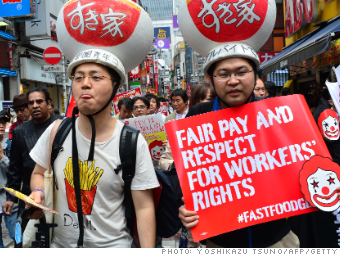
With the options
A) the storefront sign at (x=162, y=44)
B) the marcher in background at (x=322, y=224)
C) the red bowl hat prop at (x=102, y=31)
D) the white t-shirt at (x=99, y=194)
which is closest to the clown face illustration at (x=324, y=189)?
the white t-shirt at (x=99, y=194)

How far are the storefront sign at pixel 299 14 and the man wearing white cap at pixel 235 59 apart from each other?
8032 millimetres

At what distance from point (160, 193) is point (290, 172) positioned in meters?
0.79

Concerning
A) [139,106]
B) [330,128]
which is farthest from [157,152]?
[330,128]

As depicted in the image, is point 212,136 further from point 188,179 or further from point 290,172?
point 290,172

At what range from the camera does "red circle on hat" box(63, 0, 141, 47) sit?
2.00 meters

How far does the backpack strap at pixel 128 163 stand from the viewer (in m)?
1.93

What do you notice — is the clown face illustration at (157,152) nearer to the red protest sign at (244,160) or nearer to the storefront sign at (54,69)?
the red protest sign at (244,160)

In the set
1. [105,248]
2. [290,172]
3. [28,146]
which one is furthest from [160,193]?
[28,146]

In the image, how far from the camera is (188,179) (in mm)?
1861

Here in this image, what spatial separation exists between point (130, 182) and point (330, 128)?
172cm

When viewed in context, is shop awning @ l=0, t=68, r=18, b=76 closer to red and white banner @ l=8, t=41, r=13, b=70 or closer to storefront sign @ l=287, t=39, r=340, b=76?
red and white banner @ l=8, t=41, r=13, b=70

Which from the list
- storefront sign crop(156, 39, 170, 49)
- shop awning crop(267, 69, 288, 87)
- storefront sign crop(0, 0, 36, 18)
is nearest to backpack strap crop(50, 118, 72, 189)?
storefront sign crop(0, 0, 36, 18)

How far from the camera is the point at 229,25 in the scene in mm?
1946

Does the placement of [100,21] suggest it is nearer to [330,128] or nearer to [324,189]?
[324,189]
